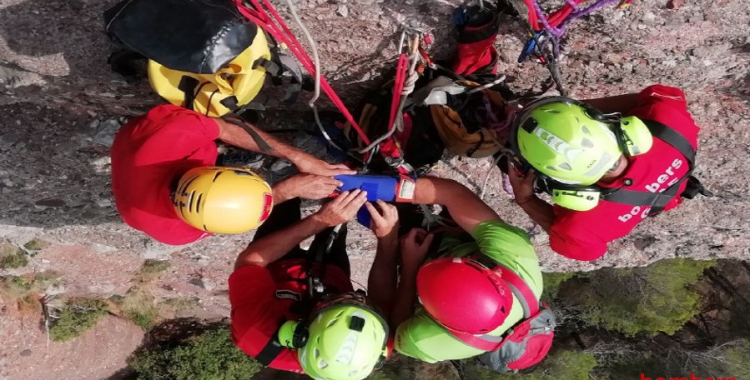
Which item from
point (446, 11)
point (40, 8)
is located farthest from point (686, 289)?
point (40, 8)

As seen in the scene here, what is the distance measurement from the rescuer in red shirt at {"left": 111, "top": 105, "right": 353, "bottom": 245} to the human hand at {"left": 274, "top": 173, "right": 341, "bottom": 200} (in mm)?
400

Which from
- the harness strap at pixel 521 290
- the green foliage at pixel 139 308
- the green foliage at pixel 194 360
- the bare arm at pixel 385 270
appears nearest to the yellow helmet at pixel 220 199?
the bare arm at pixel 385 270

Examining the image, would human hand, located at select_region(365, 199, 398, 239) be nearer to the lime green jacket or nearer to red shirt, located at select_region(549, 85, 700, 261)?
the lime green jacket

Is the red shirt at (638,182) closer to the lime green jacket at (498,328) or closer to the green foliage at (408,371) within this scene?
the lime green jacket at (498,328)

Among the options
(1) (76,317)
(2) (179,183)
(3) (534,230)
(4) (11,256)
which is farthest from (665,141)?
(1) (76,317)

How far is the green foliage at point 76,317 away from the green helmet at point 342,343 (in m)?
5.84

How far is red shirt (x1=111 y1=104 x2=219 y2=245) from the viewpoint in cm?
242

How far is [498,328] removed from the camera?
252 centimetres

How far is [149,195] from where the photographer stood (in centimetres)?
243

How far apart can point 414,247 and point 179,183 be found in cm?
145

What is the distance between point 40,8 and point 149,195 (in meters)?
1.13

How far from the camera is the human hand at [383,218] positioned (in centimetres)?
307

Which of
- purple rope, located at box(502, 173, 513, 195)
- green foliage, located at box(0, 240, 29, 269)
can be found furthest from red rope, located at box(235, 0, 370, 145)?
green foliage, located at box(0, 240, 29, 269)

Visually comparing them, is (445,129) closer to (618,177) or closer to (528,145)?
(528,145)
